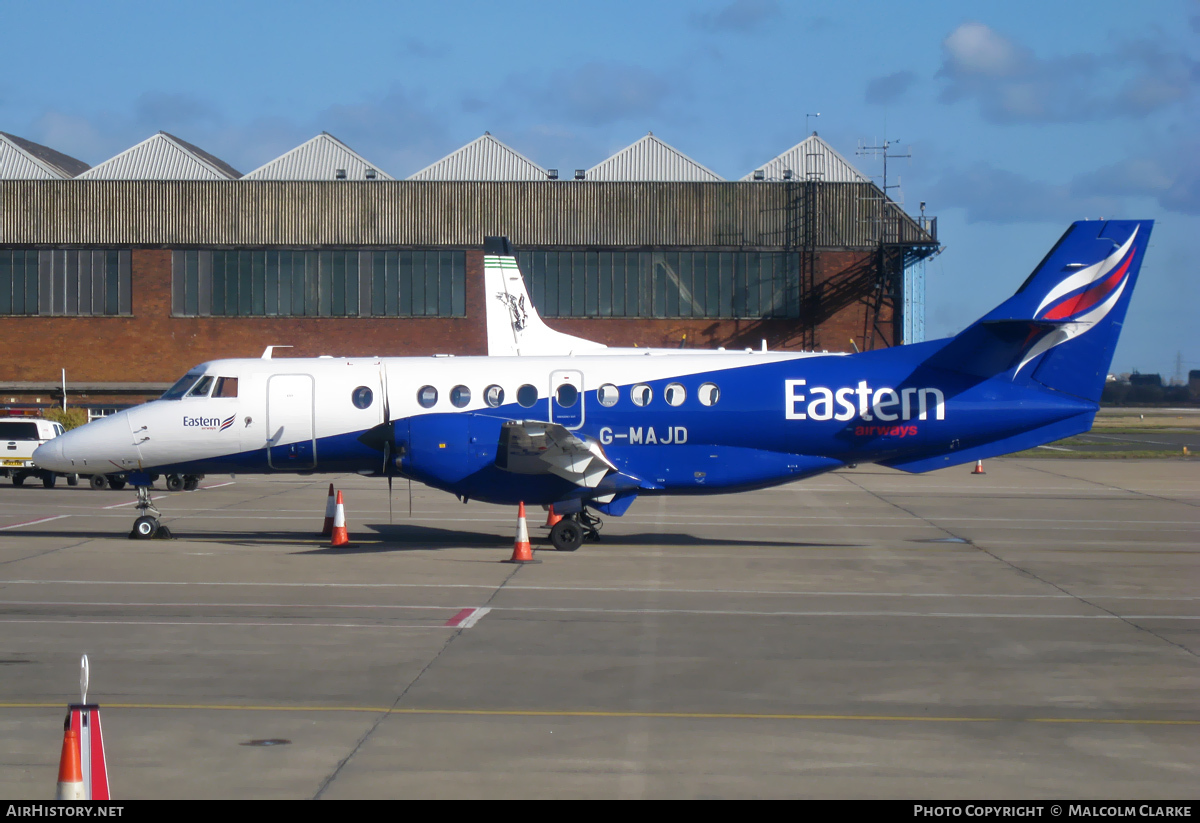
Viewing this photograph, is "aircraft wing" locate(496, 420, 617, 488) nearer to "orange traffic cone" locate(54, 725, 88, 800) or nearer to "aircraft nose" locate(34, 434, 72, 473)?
"aircraft nose" locate(34, 434, 72, 473)

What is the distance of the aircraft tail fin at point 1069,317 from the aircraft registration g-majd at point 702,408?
0.02 meters

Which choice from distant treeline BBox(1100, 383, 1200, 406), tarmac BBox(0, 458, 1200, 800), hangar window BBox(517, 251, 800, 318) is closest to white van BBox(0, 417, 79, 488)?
tarmac BBox(0, 458, 1200, 800)

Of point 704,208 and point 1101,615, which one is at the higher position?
point 704,208

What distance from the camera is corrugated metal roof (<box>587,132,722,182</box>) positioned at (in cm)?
6038

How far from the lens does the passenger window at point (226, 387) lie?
1850cm

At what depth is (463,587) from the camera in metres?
14.1

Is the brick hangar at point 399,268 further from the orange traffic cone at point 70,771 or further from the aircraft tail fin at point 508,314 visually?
the orange traffic cone at point 70,771

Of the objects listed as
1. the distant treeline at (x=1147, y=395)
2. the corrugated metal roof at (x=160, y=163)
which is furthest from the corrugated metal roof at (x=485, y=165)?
the distant treeline at (x=1147, y=395)

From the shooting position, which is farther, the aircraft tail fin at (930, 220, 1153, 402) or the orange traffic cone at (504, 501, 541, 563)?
the aircraft tail fin at (930, 220, 1153, 402)

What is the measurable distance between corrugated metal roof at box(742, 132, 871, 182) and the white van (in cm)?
4074

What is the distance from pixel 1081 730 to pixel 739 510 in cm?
1678
